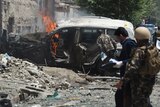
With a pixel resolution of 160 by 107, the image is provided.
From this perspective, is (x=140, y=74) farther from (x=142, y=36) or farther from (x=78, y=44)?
(x=78, y=44)

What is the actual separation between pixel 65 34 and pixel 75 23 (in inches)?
26.0

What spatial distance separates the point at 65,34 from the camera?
15750mm

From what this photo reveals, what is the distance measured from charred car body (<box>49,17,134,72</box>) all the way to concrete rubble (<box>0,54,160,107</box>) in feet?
2.84

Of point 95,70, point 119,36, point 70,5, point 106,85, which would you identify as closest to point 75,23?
point 95,70

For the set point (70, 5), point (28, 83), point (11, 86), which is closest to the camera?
point (11, 86)

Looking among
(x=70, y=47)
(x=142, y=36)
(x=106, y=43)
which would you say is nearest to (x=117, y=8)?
(x=70, y=47)

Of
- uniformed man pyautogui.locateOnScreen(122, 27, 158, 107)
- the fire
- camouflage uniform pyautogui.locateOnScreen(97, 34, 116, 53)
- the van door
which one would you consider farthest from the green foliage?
uniformed man pyautogui.locateOnScreen(122, 27, 158, 107)

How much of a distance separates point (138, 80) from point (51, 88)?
567 centimetres

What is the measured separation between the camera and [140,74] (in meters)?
6.90

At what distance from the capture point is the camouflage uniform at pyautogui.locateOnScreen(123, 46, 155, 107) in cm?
680

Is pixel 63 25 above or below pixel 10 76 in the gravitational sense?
above

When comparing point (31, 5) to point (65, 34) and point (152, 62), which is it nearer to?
point (65, 34)

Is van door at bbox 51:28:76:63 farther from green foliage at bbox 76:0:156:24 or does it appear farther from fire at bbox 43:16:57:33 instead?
green foliage at bbox 76:0:156:24

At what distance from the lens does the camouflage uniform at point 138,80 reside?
6.80 metres
